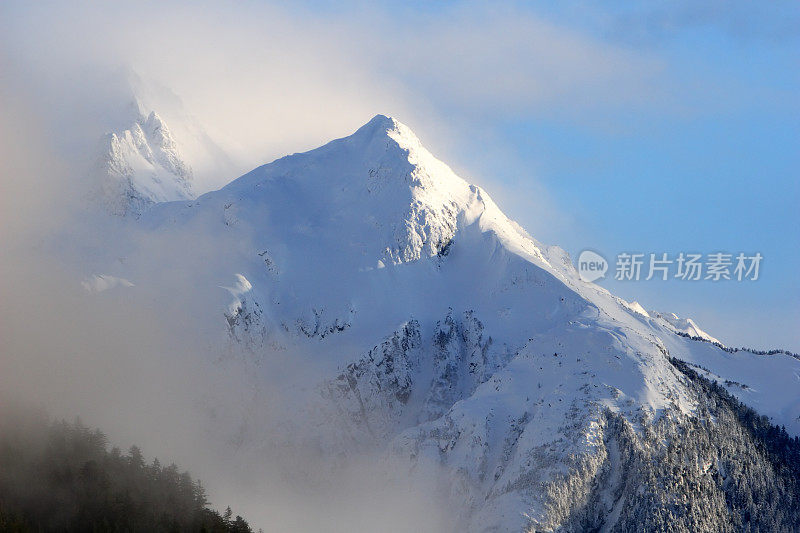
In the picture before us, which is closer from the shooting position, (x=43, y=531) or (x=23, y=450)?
(x=43, y=531)

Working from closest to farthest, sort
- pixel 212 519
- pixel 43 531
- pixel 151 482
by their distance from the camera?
1. pixel 43 531
2. pixel 212 519
3. pixel 151 482

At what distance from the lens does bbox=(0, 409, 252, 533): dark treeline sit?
6850 inches

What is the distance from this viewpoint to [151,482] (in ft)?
654

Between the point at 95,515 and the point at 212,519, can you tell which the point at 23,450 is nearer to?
the point at 95,515

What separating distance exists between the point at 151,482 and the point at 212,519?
20.9 metres

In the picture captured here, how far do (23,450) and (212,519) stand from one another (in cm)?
4144

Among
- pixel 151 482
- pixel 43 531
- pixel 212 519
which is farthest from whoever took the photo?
pixel 151 482

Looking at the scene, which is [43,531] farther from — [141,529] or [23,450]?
[23,450]

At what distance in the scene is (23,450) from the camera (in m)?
194

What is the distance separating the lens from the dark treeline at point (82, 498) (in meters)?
174

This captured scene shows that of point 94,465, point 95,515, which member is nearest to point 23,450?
point 94,465

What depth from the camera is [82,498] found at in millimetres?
181250

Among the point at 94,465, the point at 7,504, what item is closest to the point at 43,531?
the point at 7,504

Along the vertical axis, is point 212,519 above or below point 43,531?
above
